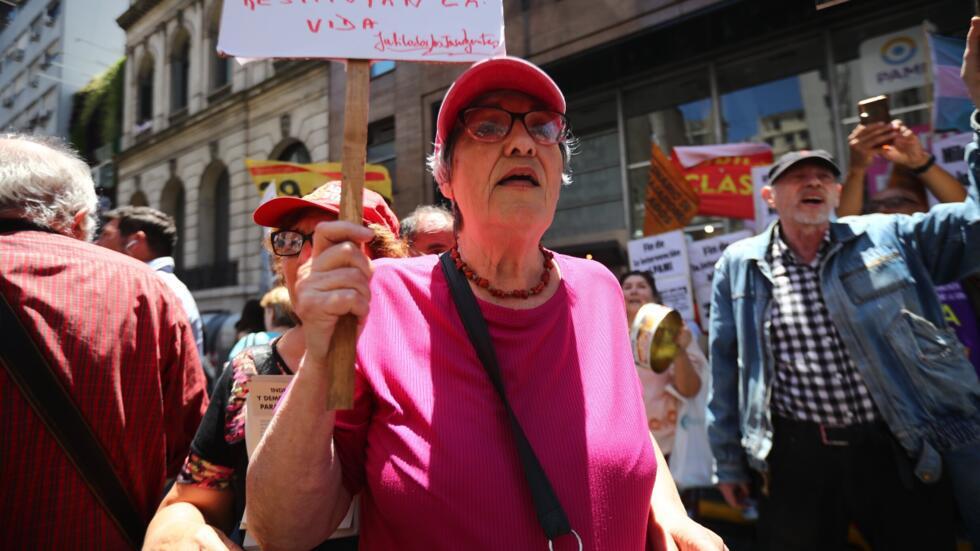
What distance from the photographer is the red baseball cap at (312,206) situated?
1.90 m

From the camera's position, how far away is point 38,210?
5.64 ft

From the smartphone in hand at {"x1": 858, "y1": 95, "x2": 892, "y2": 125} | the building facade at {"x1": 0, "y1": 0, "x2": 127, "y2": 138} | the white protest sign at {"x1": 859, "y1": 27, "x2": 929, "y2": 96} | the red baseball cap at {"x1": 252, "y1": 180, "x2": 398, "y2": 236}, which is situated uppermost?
the building facade at {"x1": 0, "y1": 0, "x2": 127, "y2": 138}

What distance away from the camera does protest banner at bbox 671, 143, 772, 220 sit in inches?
257

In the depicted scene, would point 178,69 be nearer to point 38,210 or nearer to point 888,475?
point 38,210

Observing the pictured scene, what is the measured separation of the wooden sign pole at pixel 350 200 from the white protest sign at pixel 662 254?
16.2 ft

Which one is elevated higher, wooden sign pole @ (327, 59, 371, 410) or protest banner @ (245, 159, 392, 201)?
protest banner @ (245, 159, 392, 201)

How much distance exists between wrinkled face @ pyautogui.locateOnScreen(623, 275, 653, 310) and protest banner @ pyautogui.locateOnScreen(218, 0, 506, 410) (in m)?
3.40

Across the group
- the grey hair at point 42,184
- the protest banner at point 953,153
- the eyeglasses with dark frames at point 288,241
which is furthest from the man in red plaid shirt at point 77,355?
the protest banner at point 953,153

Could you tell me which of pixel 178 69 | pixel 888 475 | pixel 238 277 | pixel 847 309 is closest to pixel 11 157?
pixel 847 309

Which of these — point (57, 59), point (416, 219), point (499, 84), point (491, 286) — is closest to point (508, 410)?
point (491, 286)

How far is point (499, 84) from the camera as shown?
140 cm

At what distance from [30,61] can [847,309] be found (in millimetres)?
26406

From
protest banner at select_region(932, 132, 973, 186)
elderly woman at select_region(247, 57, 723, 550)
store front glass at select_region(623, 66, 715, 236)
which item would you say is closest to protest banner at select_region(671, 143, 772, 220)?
store front glass at select_region(623, 66, 715, 236)

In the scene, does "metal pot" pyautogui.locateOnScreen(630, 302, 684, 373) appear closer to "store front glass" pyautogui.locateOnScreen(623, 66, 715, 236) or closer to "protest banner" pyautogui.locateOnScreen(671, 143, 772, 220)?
"protest banner" pyautogui.locateOnScreen(671, 143, 772, 220)
